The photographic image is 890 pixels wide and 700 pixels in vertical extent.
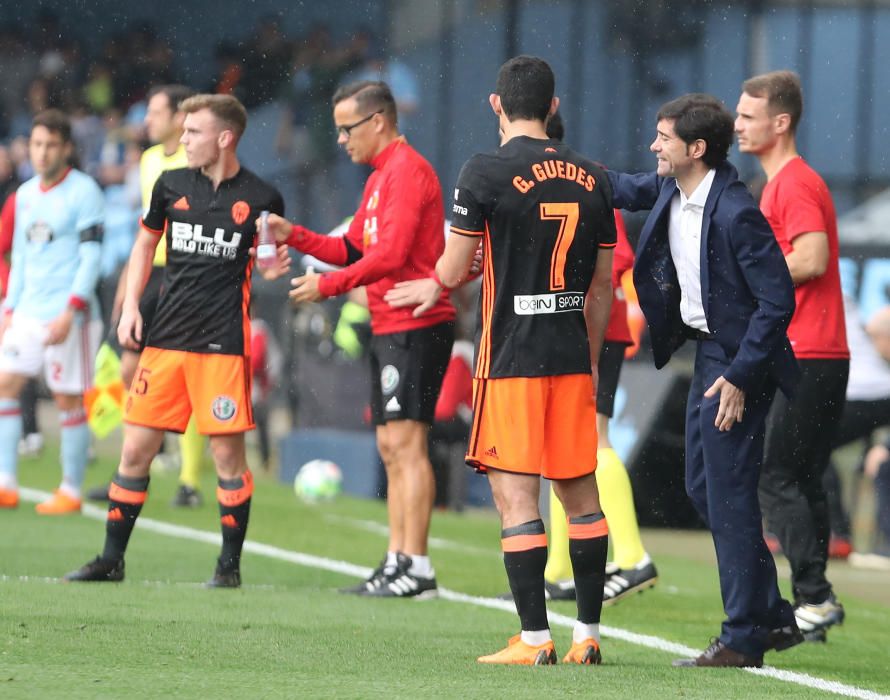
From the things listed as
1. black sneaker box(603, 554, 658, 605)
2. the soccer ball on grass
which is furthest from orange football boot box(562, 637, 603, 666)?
the soccer ball on grass

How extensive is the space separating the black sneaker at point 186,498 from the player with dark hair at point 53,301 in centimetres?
81

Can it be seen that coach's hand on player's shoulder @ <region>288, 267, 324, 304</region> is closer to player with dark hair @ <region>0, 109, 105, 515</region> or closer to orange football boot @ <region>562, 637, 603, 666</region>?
orange football boot @ <region>562, 637, 603, 666</region>

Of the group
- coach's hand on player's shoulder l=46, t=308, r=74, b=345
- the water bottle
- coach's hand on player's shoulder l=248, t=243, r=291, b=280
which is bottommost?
coach's hand on player's shoulder l=46, t=308, r=74, b=345

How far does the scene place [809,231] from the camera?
254 inches

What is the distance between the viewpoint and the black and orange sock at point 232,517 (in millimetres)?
7281

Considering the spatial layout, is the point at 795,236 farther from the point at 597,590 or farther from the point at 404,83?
the point at 404,83

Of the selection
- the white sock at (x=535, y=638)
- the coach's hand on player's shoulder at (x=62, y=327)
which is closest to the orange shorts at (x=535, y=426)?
the white sock at (x=535, y=638)

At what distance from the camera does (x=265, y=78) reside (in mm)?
21641

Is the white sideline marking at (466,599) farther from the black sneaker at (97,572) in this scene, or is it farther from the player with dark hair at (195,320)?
the black sneaker at (97,572)

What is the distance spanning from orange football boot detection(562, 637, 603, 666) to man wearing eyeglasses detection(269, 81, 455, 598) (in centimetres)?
195

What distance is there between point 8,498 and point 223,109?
3.90 metres

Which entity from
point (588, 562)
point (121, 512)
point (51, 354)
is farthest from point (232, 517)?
point (51, 354)

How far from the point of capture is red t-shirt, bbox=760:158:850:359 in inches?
256

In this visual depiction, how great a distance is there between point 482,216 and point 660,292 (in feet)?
2.39
